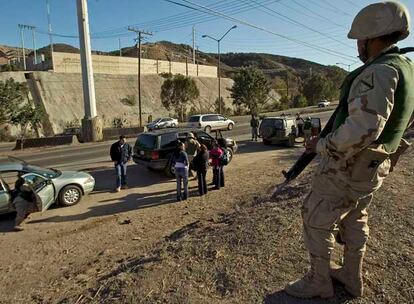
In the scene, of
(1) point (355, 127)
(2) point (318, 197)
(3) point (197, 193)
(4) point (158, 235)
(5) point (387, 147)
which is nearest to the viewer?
(1) point (355, 127)

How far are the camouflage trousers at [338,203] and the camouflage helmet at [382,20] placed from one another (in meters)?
0.83

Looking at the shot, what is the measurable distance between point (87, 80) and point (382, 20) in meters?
27.1

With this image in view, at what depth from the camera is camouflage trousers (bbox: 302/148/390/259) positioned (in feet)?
8.23

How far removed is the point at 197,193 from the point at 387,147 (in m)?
8.40

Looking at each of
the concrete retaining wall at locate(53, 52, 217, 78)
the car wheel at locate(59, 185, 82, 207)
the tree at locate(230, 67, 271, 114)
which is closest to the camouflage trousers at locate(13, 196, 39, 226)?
the car wheel at locate(59, 185, 82, 207)

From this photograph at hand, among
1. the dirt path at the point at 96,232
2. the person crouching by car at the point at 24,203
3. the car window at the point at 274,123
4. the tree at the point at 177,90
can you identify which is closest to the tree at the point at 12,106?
the dirt path at the point at 96,232

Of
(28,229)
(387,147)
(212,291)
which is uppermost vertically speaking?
(387,147)

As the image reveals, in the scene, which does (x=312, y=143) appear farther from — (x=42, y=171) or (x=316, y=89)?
(x=316, y=89)

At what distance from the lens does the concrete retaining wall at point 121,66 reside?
54234 mm

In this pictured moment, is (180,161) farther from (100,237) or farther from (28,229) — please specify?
(28,229)

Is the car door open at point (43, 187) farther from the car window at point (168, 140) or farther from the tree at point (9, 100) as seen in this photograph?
the tree at point (9, 100)

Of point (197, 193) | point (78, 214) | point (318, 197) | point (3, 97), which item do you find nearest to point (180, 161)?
point (197, 193)

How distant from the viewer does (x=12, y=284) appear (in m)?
5.42

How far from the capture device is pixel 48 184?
8.91 m
